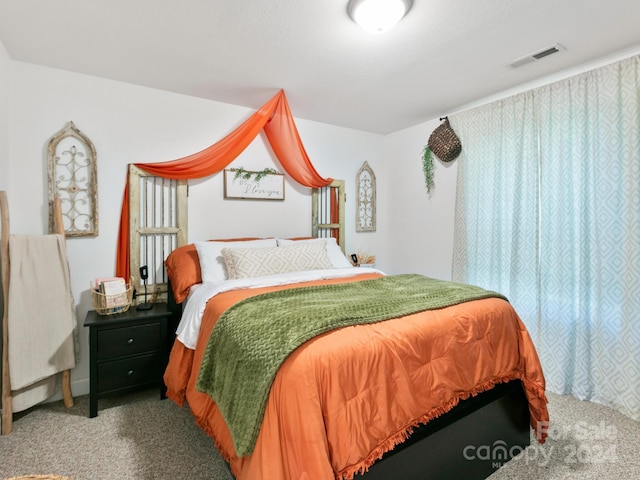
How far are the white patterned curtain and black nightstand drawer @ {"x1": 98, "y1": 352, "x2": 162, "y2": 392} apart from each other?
2935mm

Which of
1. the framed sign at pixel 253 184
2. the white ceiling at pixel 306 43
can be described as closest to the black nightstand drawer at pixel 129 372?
the framed sign at pixel 253 184

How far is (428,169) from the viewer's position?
3.74 meters

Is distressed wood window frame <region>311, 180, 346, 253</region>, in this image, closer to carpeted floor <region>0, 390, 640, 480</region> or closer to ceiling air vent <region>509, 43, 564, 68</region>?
ceiling air vent <region>509, 43, 564, 68</region>

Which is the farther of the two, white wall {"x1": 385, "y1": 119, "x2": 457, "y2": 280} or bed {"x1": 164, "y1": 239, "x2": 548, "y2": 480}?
white wall {"x1": 385, "y1": 119, "x2": 457, "y2": 280}

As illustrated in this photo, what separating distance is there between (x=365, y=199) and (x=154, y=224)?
242cm

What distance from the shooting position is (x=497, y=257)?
3.08 m

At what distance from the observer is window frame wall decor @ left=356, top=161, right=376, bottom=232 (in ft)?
13.5

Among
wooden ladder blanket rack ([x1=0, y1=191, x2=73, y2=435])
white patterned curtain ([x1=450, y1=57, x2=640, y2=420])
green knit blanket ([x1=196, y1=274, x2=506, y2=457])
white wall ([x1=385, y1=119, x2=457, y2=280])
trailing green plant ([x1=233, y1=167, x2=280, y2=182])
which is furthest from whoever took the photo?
white wall ([x1=385, y1=119, x2=457, y2=280])

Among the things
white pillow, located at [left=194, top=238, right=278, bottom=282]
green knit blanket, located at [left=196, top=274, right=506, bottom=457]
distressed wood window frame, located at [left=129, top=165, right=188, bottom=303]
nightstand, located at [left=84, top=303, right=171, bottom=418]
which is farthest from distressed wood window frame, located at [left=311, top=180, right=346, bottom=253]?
nightstand, located at [left=84, top=303, right=171, bottom=418]

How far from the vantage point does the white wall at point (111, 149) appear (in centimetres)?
241

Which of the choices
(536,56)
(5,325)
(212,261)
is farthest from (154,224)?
(536,56)

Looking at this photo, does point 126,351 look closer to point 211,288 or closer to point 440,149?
point 211,288

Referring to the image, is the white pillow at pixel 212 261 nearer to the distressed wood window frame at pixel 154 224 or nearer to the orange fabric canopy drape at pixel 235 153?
the distressed wood window frame at pixel 154 224

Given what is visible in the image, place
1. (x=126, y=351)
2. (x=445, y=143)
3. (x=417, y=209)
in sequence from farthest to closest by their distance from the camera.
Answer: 1. (x=417, y=209)
2. (x=445, y=143)
3. (x=126, y=351)
